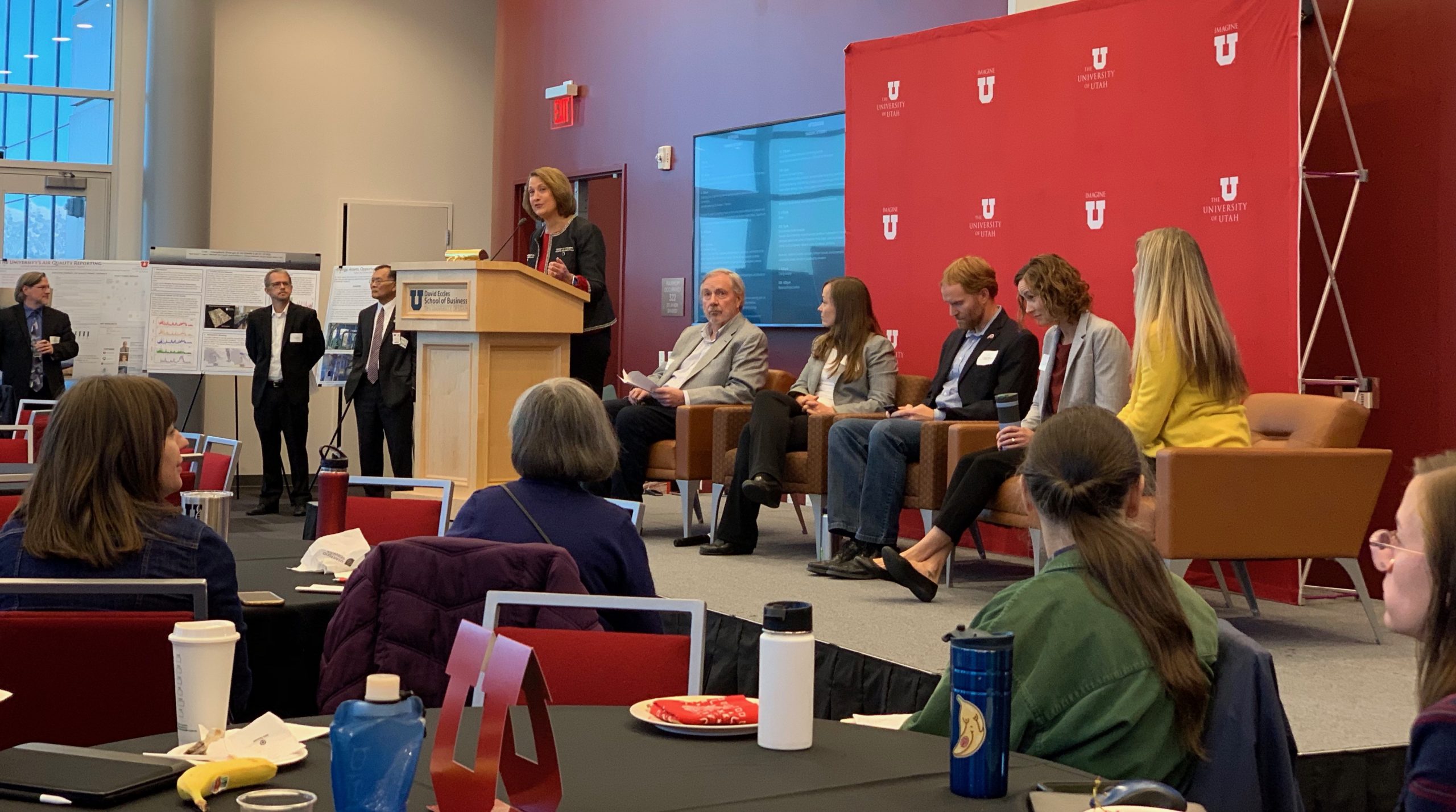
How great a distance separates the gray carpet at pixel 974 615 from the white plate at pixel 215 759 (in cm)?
229

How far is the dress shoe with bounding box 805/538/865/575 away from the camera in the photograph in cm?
545

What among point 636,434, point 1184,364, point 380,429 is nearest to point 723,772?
point 1184,364

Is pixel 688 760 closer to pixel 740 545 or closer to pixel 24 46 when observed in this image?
pixel 740 545

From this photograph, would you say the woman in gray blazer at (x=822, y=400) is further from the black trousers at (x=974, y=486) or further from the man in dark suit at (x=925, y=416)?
the black trousers at (x=974, y=486)

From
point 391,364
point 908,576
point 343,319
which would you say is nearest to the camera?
point 908,576

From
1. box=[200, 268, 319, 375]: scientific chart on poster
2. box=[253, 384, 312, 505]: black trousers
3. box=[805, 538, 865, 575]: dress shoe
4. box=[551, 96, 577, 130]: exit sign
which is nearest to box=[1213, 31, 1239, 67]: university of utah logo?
box=[805, 538, 865, 575]: dress shoe

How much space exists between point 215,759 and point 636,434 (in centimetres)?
506

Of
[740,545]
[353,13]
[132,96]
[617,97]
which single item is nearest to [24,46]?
[132,96]

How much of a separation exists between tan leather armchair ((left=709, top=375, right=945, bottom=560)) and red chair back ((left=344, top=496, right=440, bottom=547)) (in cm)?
238

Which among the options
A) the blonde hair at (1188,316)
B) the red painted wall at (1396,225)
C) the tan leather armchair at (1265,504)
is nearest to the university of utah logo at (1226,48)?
the red painted wall at (1396,225)

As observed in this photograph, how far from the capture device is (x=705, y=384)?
661 centimetres

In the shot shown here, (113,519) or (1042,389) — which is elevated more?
(1042,389)

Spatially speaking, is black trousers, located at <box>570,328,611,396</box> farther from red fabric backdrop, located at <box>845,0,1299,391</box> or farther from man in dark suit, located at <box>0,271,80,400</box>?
man in dark suit, located at <box>0,271,80,400</box>

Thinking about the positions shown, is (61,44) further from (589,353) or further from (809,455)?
(809,455)
